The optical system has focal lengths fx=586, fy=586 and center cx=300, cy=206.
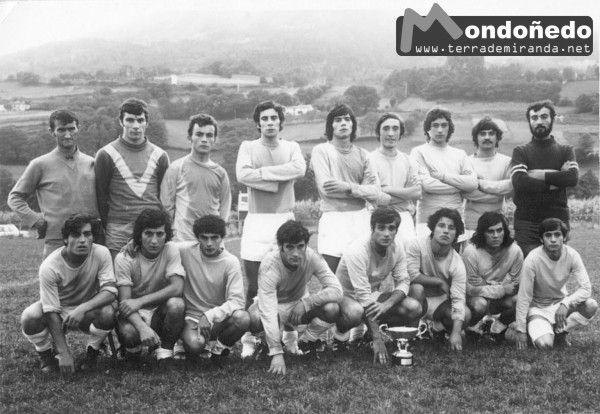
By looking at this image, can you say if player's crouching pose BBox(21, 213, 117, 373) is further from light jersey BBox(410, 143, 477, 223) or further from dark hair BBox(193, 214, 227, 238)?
light jersey BBox(410, 143, 477, 223)

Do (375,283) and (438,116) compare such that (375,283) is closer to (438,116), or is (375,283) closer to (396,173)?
(396,173)

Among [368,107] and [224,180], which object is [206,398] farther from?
[368,107]

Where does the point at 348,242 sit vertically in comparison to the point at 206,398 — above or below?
above

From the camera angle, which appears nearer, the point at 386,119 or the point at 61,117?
the point at 61,117

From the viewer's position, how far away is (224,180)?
510cm

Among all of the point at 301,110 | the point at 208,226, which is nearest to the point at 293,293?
the point at 208,226

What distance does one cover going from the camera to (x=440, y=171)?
5438mm

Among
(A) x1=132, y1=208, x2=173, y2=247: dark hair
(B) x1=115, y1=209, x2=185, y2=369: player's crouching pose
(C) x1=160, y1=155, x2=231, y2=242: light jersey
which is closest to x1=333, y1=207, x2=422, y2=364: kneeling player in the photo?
(C) x1=160, y1=155, x2=231, y2=242: light jersey

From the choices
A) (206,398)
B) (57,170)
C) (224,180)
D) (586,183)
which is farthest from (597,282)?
(586,183)

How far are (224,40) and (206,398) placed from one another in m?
21.2

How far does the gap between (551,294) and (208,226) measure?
299 cm

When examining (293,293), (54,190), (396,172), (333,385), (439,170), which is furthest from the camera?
(439,170)

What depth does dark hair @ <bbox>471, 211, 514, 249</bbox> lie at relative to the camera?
508cm

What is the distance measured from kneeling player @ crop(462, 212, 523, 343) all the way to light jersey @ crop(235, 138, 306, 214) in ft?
5.50
